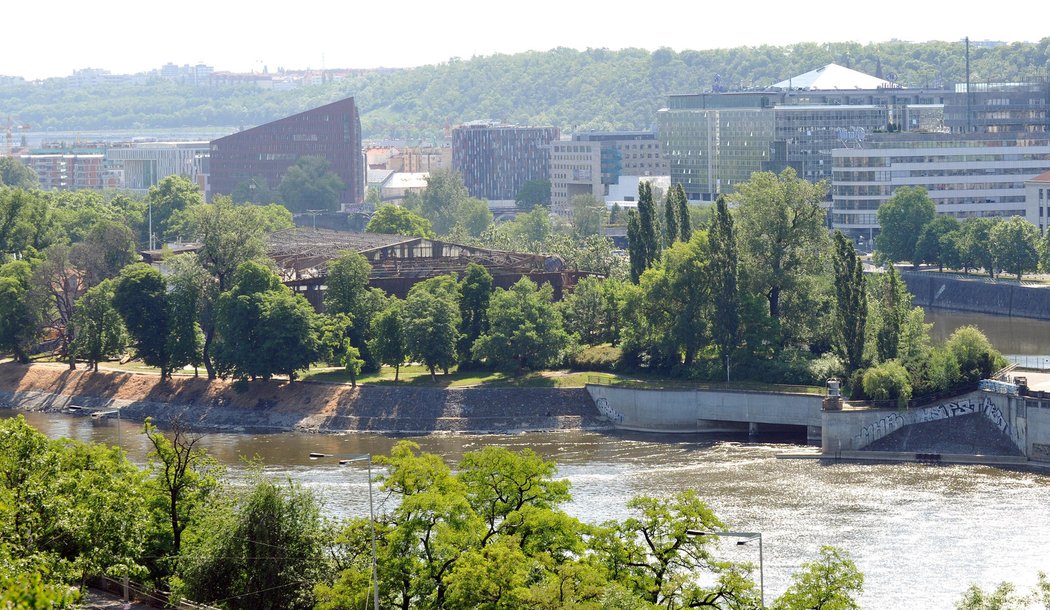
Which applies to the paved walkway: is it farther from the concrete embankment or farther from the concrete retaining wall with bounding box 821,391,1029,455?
the concrete embankment

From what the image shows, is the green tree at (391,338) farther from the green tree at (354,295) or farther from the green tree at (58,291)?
the green tree at (58,291)

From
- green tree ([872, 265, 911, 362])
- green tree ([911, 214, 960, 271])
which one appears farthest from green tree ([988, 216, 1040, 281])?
green tree ([872, 265, 911, 362])

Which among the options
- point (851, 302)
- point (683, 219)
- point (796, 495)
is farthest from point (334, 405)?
point (796, 495)

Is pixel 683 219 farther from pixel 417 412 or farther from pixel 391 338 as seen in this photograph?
pixel 417 412

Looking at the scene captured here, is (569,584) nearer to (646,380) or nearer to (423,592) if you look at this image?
(423,592)

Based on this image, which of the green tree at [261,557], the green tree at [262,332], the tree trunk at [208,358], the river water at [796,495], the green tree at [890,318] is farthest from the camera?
the tree trunk at [208,358]

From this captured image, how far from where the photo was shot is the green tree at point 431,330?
10931cm

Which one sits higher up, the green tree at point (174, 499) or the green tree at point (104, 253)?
the green tree at point (104, 253)

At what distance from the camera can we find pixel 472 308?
115062 mm

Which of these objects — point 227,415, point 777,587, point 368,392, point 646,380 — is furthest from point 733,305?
point 777,587

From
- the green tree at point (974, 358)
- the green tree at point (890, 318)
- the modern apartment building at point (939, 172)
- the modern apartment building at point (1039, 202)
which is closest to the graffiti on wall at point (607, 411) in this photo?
the green tree at point (890, 318)

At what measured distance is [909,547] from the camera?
71812 millimetres

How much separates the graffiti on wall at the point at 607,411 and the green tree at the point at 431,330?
34.7 ft

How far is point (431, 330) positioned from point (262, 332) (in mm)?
10705
